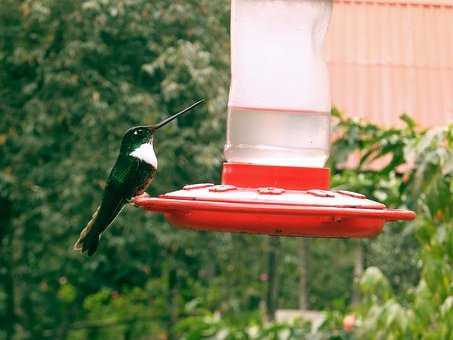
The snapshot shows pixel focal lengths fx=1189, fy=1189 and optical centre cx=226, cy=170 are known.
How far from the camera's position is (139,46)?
7793 millimetres

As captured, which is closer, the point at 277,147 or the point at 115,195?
the point at 277,147

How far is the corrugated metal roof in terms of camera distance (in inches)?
316

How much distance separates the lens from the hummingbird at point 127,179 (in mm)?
3211

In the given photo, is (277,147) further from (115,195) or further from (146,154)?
(115,195)

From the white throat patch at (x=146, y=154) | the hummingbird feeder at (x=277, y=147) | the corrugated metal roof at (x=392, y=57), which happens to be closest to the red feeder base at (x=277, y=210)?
the hummingbird feeder at (x=277, y=147)

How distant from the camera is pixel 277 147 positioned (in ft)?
9.82

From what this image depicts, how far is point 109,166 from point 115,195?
406cm

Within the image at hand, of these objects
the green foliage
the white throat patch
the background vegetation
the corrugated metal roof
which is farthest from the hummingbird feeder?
the corrugated metal roof

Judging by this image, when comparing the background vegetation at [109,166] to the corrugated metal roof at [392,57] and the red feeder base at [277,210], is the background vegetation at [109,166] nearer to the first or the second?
the corrugated metal roof at [392,57]

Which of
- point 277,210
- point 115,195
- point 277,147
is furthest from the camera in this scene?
point 115,195

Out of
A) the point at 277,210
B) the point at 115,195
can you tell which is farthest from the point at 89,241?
the point at 277,210

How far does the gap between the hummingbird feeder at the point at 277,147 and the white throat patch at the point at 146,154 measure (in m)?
0.21

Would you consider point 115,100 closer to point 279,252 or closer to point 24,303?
point 24,303

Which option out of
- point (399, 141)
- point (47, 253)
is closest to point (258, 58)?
point (399, 141)
